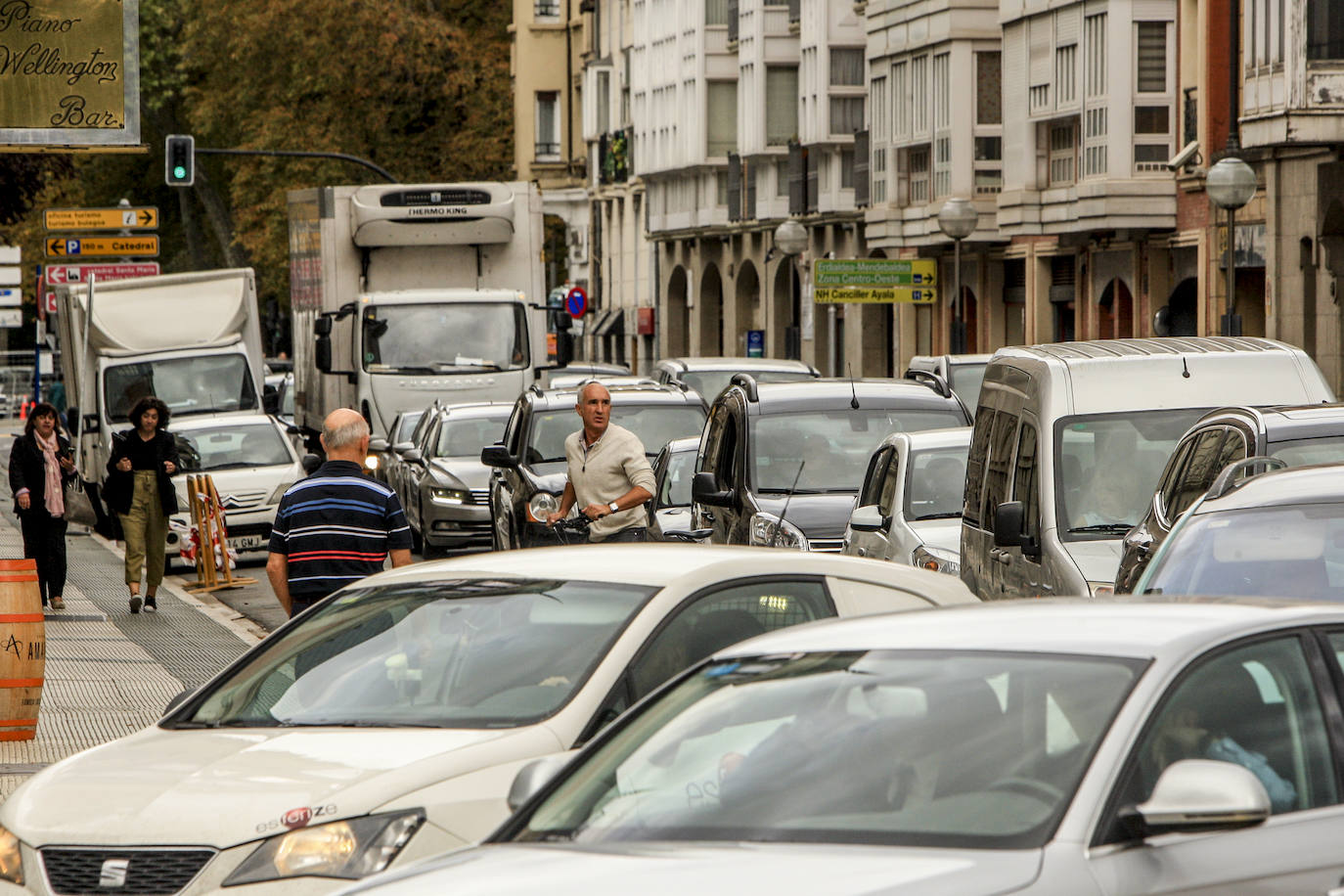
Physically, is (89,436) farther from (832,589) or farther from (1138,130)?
(832,589)

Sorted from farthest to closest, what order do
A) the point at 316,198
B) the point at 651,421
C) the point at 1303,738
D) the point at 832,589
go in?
the point at 316,198 < the point at 651,421 < the point at 832,589 < the point at 1303,738

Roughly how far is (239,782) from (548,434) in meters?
15.9

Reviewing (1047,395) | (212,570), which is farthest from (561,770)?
(212,570)

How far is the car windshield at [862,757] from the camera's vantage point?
4.34 m

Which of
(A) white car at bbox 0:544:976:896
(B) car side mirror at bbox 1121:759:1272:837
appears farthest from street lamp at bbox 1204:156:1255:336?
(B) car side mirror at bbox 1121:759:1272:837

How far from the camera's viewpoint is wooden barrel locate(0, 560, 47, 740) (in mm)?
12281

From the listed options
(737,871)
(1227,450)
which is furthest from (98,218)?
(737,871)

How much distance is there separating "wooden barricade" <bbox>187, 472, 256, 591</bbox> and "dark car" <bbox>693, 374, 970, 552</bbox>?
707 cm

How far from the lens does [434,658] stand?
6883 millimetres

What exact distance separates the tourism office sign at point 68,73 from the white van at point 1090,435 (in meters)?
5.93

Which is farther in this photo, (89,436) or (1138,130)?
(1138,130)

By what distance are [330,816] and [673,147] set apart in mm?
57610

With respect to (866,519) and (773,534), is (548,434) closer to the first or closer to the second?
(773,534)

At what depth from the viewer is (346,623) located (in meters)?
7.28
